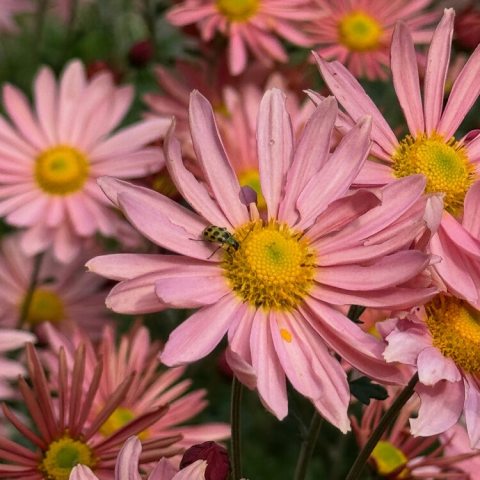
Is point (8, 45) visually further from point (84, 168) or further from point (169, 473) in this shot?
point (169, 473)

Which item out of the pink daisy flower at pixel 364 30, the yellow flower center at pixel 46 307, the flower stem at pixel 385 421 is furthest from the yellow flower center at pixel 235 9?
the flower stem at pixel 385 421

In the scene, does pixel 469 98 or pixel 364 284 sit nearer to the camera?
pixel 364 284

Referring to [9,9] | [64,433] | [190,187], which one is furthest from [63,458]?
[9,9]

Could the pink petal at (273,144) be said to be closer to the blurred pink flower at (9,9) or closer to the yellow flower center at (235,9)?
the yellow flower center at (235,9)

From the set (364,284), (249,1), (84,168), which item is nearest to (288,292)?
(364,284)

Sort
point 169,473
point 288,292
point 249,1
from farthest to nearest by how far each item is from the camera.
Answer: point 249,1, point 288,292, point 169,473

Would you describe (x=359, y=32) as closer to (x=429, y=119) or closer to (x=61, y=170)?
(x=61, y=170)
